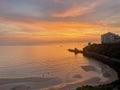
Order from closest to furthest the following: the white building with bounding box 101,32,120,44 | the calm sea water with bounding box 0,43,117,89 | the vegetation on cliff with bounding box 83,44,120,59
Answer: the calm sea water with bounding box 0,43,117,89 → the vegetation on cliff with bounding box 83,44,120,59 → the white building with bounding box 101,32,120,44

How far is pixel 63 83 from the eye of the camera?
37250 millimetres

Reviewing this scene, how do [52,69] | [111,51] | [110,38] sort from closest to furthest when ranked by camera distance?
1. [52,69]
2. [111,51]
3. [110,38]

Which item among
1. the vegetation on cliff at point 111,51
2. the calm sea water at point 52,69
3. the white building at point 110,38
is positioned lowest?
the calm sea water at point 52,69

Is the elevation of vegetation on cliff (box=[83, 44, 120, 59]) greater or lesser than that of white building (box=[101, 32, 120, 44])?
lesser

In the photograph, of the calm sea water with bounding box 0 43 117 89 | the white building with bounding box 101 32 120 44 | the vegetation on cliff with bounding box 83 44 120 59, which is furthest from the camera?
the white building with bounding box 101 32 120 44

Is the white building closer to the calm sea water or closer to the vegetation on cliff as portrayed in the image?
the vegetation on cliff

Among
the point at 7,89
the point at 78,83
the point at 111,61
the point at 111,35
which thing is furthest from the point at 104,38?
the point at 7,89

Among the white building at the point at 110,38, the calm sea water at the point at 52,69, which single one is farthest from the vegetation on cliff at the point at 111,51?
the white building at the point at 110,38

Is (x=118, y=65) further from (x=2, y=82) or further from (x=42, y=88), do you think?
(x=2, y=82)

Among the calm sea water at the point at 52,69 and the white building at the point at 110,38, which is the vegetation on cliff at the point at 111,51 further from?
the white building at the point at 110,38

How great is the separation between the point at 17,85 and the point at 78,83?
10965mm

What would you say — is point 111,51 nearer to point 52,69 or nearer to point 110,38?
point 52,69

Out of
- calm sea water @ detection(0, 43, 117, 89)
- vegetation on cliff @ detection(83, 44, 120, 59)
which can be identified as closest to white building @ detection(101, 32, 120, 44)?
vegetation on cliff @ detection(83, 44, 120, 59)

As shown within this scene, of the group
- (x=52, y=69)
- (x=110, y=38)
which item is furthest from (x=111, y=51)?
(x=110, y=38)
